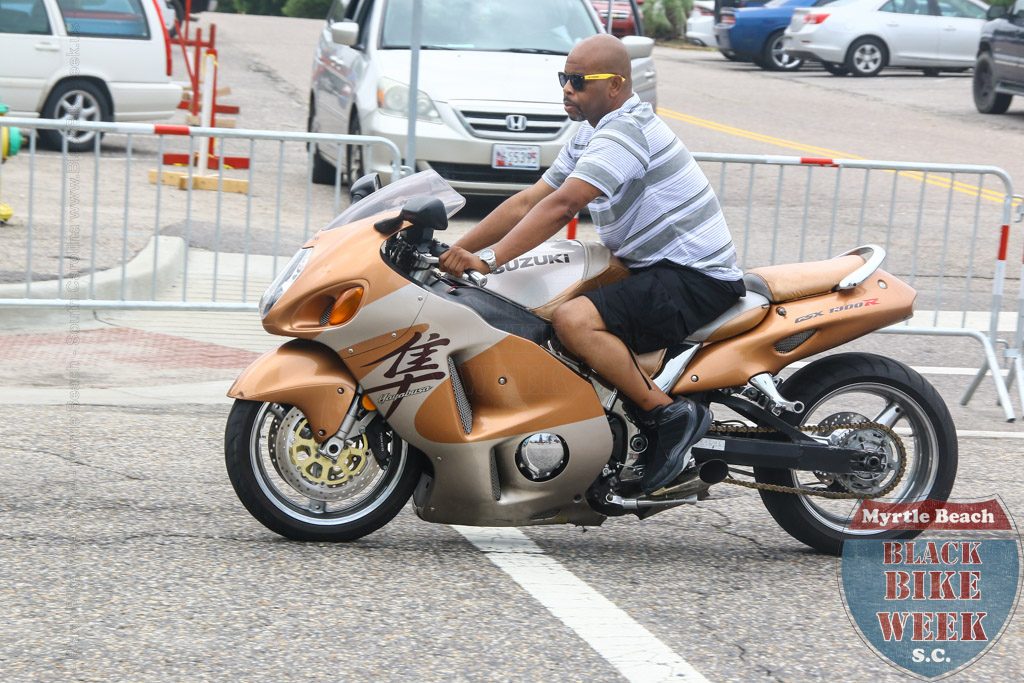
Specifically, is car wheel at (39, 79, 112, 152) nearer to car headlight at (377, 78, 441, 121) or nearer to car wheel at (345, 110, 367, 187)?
car wheel at (345, 110, 367, 187)

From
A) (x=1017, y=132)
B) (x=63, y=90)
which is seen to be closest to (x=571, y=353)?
(x=63, y=90)

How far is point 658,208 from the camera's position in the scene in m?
5.18

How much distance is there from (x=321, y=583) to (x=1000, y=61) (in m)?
18.3

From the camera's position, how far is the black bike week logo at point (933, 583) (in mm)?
4629

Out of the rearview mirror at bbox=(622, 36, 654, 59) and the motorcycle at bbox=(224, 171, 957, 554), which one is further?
the rearview mirror at bbox=(622, 36, 654, 59)

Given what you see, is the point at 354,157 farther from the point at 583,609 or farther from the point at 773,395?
the point at 583,609

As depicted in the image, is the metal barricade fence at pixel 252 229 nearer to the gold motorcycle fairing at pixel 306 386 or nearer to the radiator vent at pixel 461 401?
the radiator vent at pixel 461 401

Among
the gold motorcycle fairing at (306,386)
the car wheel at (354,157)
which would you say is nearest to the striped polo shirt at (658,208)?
the gold motorcycle fairing at (306,386)

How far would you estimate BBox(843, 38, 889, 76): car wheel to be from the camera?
86.9 feet

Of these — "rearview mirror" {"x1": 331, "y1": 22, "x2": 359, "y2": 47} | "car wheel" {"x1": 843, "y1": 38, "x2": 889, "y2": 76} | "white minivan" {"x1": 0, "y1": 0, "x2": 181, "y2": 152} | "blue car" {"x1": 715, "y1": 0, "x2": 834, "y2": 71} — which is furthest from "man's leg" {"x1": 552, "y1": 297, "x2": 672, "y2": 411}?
"blue car" {"x1": 715, "y1": 0, "x2": 834, "y2": 71}

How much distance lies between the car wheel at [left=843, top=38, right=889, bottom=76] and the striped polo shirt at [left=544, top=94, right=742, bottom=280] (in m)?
22.3

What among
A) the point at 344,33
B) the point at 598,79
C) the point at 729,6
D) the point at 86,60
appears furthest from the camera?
the point at 729,6

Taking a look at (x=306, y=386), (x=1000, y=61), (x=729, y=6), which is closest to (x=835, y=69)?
(x=729, y=6)

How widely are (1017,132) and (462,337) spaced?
55.9 ft
